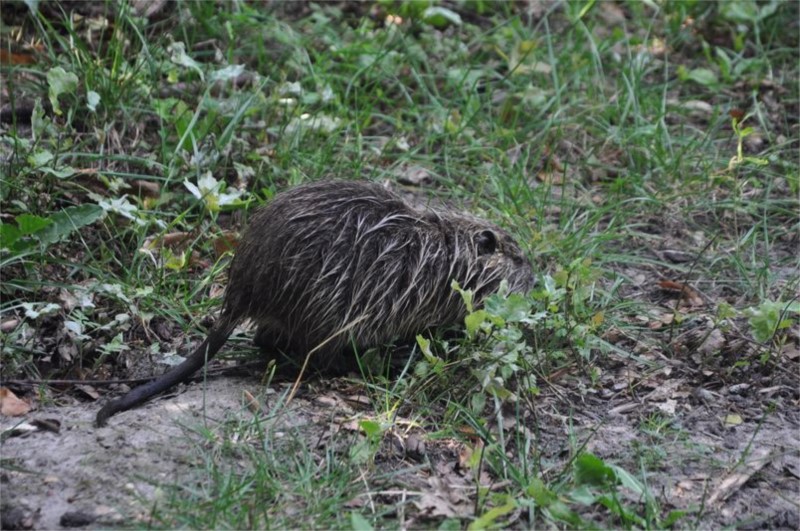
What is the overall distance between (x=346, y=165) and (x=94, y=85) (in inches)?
50.5

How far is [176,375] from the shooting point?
3.86 m

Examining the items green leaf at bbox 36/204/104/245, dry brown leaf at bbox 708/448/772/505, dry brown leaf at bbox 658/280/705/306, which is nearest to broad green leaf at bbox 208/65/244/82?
green leaf at bbox 36/204/104/245

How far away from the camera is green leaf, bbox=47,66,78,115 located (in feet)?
16.1

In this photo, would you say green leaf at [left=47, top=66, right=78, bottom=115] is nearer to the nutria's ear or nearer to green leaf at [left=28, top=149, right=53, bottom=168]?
green leaf at [left=28, top=149, right=53, bottom=168]

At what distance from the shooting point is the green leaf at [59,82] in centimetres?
489

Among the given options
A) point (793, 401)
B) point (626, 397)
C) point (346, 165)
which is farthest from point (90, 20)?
point (793, 401)

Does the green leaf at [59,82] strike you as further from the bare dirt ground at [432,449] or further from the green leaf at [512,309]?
the green leaf at [512,309]

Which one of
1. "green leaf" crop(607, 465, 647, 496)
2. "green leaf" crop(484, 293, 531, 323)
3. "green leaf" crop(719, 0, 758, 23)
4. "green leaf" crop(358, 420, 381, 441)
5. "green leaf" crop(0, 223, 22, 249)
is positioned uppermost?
"green leaf" crop(719, 0, 758, 23)

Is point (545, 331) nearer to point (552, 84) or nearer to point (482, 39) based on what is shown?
point (552, 84)

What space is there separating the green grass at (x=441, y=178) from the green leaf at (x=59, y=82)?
13mm

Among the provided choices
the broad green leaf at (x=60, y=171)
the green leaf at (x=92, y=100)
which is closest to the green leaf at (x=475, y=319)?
the broad green leaf at (x=60, y=171)

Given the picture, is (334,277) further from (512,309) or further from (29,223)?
(29,223)

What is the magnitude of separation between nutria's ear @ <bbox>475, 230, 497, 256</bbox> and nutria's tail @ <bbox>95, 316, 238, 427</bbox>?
109 centimetres

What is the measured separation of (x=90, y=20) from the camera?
5766 mm
